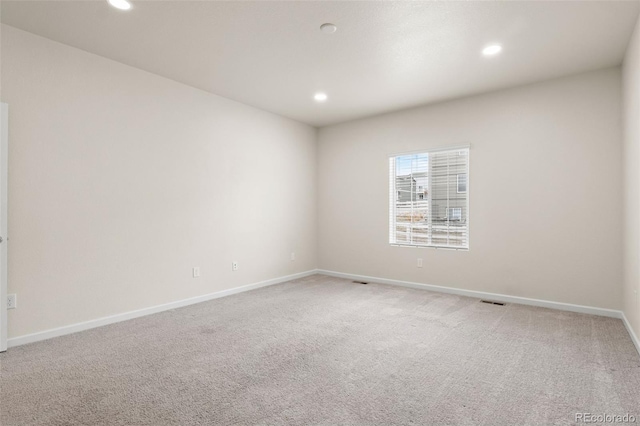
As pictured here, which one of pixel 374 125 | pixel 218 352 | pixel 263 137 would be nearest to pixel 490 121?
pixel 374 125

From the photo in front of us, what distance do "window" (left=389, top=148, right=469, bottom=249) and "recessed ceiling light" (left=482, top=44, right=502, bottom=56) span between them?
5.14 feet

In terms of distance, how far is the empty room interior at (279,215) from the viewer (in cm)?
224

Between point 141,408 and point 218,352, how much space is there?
0.84 meters

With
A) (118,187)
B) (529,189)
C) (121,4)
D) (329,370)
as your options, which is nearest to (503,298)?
(529,189)

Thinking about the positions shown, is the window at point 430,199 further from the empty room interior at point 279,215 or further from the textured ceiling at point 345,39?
the textured ceiling at point 345,39

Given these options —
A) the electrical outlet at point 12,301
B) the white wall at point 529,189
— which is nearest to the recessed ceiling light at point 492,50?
the white wall at point 529,189

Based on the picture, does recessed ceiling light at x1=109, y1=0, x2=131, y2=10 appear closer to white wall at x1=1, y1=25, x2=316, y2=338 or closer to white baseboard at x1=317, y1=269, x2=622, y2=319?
white wall at x1=1, y1=25, x2=316, y2=338

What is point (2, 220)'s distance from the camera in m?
2.81

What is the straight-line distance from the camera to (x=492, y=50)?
10.7ft

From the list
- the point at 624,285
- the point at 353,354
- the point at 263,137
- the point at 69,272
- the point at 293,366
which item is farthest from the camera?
the point at 263,137

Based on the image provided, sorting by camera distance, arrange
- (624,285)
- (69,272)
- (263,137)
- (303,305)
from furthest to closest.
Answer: (263,137), (303,305), (624,285), (69,272)

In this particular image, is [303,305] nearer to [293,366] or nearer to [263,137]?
[293,366]

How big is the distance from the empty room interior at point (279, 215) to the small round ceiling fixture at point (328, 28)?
24mm

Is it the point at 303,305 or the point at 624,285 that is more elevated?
the point at 624,285
